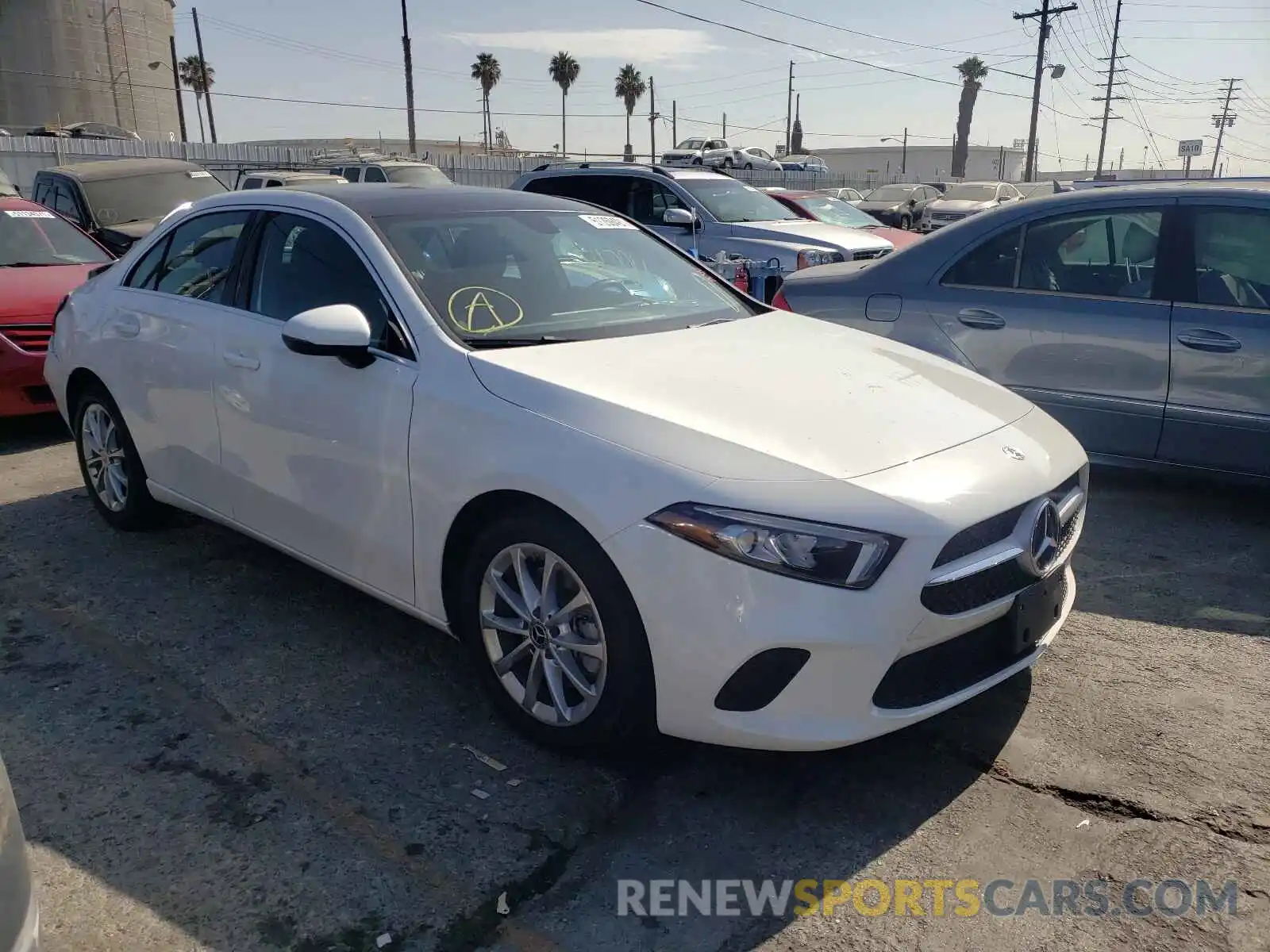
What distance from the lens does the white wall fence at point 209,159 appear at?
84.8 ft

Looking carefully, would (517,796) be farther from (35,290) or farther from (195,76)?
(195,76)

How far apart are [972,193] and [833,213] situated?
15958mm

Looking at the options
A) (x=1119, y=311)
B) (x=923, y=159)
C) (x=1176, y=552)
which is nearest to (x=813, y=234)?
(x=1119, y=311)

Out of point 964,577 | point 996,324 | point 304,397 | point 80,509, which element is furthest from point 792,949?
point 80,509

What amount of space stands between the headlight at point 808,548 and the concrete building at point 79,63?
6340cm

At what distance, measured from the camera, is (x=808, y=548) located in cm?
246

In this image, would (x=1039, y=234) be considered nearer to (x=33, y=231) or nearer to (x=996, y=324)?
(x=996, y=324)

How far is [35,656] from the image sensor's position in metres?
3.69

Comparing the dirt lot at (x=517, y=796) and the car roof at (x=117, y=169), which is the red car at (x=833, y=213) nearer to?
the car roof at (x=117, y=169)

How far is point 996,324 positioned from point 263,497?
363cm

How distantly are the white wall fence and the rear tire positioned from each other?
1829 centimetres

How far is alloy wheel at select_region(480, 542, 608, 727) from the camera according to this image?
2816 mm

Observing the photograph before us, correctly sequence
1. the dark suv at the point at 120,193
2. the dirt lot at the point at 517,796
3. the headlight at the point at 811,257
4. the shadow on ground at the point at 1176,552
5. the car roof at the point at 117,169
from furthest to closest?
the car roof at the point at 117,169 → the dark suv at the point at 120,193 → the headlight at the point at 811,257 → the shadow on ground at the point at 1176,552 → the dirt lot at the point at 517,796

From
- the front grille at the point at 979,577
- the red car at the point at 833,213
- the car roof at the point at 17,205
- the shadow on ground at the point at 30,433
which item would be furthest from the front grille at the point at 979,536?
the red car at the point at 833,213
